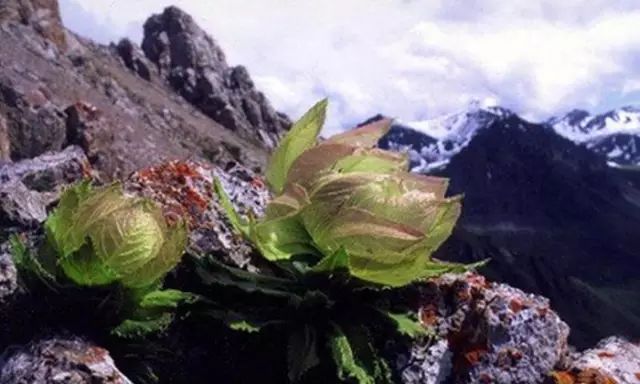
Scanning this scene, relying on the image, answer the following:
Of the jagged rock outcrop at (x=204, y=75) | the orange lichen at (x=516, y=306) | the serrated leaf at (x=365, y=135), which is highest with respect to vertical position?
the jagged rock outcrop at (x=204, y=75)

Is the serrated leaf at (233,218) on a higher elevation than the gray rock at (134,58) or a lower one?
lower

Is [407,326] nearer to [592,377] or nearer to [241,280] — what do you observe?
[241,280]

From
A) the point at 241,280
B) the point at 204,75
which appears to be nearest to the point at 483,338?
the point at 241,280

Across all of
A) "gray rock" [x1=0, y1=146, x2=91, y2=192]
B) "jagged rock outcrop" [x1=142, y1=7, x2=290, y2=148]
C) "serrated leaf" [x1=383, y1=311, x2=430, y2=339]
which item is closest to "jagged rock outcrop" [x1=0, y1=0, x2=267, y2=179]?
"gray rock" [x1=0, y1=146, x2=91, y2=192]

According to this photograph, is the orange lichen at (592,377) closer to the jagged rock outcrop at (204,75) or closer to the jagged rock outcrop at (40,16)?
the jagged rock outcrop at (40,16)

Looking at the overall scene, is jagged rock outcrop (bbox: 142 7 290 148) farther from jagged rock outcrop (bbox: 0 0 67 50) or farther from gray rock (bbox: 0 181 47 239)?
gray rock (bbox: 0 181 47 239)

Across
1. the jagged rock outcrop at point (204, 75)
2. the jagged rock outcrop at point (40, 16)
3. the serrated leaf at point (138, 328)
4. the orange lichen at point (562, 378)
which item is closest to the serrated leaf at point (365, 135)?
the serrated leaf at point (138, 328)
